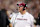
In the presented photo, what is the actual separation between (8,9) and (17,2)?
0.49ft

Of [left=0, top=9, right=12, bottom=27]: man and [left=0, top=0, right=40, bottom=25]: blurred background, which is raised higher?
[left=0, top=0, right=40, bottom=25]: blurred background

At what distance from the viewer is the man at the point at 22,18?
132 centimetres

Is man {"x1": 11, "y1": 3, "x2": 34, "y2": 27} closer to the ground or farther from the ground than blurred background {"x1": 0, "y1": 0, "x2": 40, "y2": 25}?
closer to the ground

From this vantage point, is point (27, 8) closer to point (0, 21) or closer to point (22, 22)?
point (22, 22)

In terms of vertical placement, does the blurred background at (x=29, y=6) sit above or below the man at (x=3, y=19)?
above

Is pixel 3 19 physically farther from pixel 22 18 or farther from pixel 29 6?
pixel 29 6

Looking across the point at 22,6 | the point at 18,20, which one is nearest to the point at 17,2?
the point at 22,6

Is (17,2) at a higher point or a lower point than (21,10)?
higher

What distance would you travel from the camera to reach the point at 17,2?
4.42 ft

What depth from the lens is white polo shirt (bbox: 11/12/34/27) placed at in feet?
4.32

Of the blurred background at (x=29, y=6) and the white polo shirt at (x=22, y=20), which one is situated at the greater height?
the blurred background at (x=29, y=6)

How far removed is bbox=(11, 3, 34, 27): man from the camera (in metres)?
1.32

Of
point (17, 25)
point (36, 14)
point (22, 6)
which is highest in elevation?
point (22, 6)

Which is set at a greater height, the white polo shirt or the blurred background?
the blurred background
